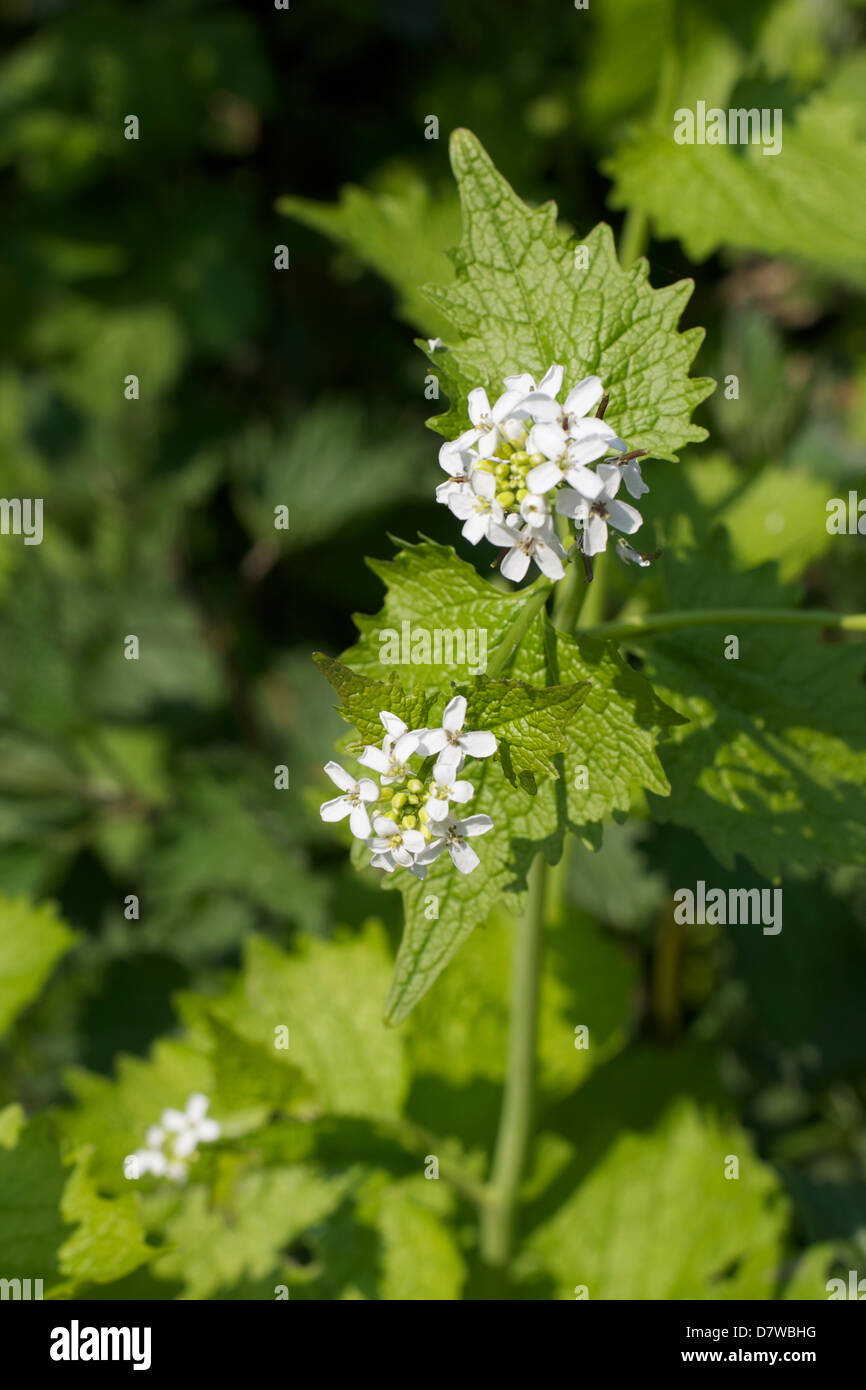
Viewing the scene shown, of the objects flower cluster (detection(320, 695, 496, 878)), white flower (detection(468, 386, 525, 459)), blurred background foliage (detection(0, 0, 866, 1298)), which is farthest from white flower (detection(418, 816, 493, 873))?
blurred background foliage (detection(0, 0, 866, 1298))

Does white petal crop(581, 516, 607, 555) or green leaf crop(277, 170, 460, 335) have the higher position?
green leaf crop(277, 170, 460, 335)

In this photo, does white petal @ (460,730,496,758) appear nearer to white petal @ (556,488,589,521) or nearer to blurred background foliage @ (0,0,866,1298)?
white petal @ (556,488,589,521)

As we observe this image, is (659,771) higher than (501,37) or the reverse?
the reverse

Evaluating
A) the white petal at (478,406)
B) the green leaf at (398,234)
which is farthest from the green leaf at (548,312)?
the green leaf at (398,234)

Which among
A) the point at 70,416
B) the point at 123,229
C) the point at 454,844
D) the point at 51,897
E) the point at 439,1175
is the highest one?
the point at 123,229

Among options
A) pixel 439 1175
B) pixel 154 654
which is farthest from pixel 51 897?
pixel 439 1175

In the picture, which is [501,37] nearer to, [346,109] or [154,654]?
[346,109]

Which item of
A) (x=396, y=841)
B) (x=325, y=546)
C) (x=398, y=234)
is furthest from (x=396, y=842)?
(x=325, y=546)
